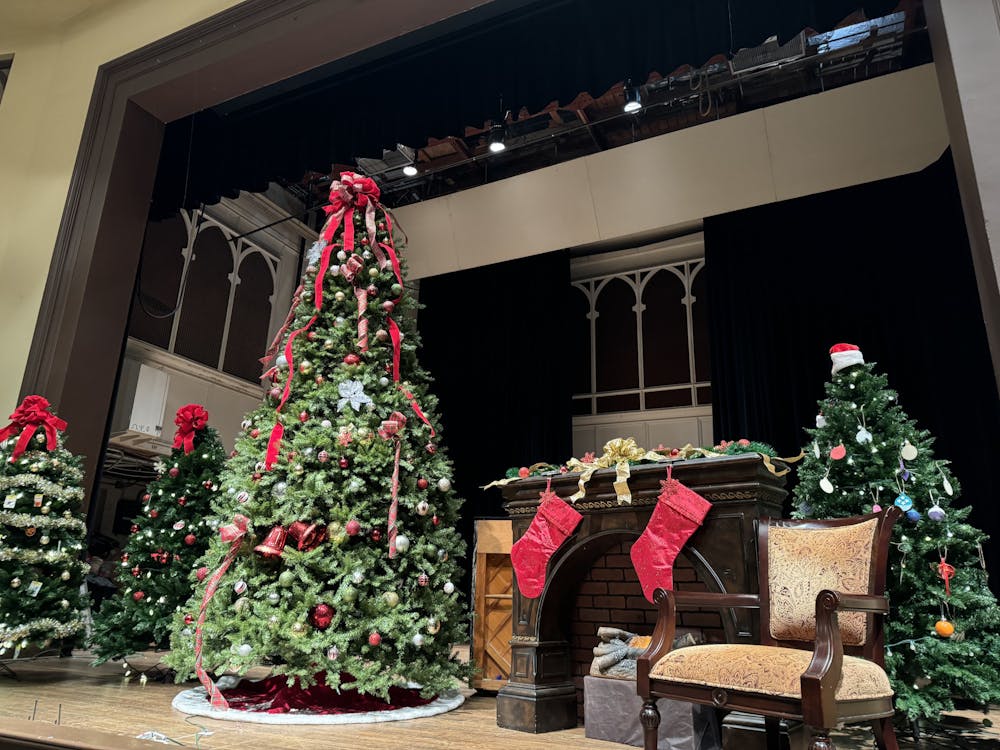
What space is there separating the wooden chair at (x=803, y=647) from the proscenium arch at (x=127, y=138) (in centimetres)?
374

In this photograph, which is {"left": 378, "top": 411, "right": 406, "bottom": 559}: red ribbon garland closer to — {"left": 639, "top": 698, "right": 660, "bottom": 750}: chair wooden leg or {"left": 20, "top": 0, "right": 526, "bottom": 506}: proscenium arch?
{"left": 639, "top": 698, "right": 660, "bottom": 750}: chair wooden leg

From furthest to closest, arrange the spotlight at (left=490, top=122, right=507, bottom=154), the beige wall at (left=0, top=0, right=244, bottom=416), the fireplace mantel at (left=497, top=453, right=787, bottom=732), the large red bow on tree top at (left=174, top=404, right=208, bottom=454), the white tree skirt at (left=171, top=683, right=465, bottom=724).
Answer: the spotlight at (left=490, top=122, right=507, bottom=154) < the beige wall at (left=0, top=0, right=244, bottom=416) < the large red bow on tree top at (left=174, top=404, right=208, bottom=454) < the white tree skirt at (left=171, top=683, right=465, bottom=724) < the fireplace mantel at (left=497, top=453, right=787, bottom=732)

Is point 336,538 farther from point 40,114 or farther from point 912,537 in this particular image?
point 40,114

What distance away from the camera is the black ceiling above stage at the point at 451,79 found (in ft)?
Answer: 13.6

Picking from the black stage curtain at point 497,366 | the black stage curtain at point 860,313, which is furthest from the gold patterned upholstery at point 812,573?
the black stage curtain at point 497,366

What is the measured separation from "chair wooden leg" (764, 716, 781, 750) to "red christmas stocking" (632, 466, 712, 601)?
51cm

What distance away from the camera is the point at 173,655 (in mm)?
2924

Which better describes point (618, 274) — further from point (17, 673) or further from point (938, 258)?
point (17, 673)

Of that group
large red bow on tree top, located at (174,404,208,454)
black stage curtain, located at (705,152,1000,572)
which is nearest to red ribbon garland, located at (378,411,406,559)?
large red bow on tree top, located at (174,404,208,454)

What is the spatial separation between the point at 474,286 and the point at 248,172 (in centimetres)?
407

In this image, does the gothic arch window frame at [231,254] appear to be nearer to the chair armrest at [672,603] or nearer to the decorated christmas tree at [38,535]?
the decorated christmas tree at [38,535]

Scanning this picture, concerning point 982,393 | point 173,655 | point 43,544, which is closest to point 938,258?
point 982,393

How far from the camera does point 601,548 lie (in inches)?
113

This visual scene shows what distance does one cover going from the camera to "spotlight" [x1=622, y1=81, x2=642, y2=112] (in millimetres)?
6301
